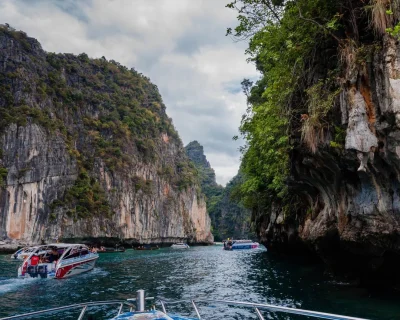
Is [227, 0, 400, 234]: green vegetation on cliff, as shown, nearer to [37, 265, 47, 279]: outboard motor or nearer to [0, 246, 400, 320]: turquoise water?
[0, 246, 400, 320]: turquoise water

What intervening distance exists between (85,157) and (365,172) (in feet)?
179

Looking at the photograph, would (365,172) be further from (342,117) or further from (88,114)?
(88,114)

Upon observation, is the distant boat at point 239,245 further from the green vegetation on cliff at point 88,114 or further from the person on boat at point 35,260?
the person on boat at point 35,260

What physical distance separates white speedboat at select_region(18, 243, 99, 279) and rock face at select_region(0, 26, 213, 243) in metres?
24.1

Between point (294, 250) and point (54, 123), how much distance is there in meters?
42.9

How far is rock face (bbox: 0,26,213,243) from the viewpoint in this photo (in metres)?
44.8

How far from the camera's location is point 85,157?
5794 centimetres

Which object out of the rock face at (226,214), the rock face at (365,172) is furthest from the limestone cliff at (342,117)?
Result: the rock face at (226,214)

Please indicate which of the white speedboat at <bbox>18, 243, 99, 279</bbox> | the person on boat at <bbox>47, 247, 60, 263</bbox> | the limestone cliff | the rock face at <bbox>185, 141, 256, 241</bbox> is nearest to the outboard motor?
the white speedboat at <bbox>18, 243, 99, 279</bbox>

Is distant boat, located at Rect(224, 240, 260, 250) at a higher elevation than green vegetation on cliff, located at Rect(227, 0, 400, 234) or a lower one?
lower

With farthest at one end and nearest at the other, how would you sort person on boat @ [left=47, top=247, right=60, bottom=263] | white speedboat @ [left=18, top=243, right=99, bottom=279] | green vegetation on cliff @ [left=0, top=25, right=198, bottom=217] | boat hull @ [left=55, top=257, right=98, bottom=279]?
green vegetation on cliff @ [left=0, top=25, right=198, bottom=217] < person on boat @ [left=47, top=247, right=60, bottom=263] < boat hull @ [left=55, top=257, right=98, bottom=279] < white speedboat @ [left=18, top=243, right=99, bottom=279]

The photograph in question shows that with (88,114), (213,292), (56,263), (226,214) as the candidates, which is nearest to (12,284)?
(56,263)

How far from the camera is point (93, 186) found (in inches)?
2184

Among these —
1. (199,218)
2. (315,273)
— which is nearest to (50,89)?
(199,218)
